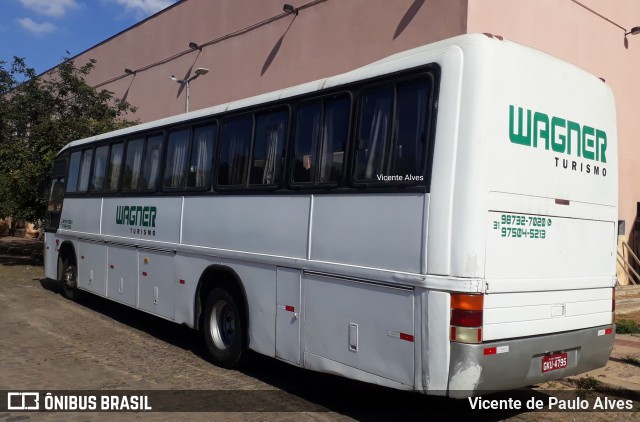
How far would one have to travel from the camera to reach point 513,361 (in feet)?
15.8

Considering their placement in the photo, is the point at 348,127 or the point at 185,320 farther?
the point at 185,320

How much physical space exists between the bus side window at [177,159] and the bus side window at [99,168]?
260 centimetres

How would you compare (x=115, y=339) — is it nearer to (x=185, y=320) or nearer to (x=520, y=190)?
(x=185, y=320)

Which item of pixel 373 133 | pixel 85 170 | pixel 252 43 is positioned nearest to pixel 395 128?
pixel 373 133

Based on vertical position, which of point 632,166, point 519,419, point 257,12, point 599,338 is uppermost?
point 257,12

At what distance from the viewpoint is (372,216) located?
5.34 metres

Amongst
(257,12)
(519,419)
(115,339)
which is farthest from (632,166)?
(115,339)

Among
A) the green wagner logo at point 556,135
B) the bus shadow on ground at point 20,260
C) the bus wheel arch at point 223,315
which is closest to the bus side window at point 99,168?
the bus wheel arch at point 223,315

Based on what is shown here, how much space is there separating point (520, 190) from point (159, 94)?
72.4 ft

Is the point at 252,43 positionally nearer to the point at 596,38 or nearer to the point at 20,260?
the point at 596,38

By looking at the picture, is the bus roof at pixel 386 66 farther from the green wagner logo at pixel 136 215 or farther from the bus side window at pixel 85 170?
the bus side window at pixel 85 170

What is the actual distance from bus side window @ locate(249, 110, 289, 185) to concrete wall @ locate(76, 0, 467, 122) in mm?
7044

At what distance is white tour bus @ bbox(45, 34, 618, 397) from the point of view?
4.72 metres

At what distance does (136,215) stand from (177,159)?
1.48 metres
